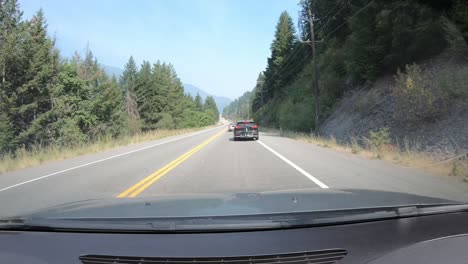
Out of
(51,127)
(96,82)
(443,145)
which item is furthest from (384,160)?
(96,82)

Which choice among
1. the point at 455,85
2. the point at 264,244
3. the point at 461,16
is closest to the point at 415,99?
the point at 455,85

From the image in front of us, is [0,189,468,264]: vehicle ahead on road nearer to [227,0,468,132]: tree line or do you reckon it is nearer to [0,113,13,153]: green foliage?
[227,0,468,132]: tree line

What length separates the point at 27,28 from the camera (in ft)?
128

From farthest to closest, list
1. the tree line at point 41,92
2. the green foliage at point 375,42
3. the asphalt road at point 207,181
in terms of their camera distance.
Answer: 1. the tree line at point 41,92
2. the green foliage at point 375,42
3. the asphalt road at point 207,181

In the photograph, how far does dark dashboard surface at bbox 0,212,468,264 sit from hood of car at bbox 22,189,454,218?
349 mm

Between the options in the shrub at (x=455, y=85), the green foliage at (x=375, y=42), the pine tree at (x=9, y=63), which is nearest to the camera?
the shrub at (x=455, y=85)

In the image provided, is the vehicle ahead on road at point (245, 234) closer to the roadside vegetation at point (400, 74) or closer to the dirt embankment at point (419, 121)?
the roadside vegetation at point (400, 74)

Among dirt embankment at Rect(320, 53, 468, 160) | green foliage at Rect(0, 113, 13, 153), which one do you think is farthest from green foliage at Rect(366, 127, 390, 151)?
green foliage at Rect(0, 113, 13, 153)

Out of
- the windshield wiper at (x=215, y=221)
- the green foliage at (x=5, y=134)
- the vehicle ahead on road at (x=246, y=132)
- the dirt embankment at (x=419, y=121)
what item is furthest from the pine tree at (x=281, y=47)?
the windshield wiper at (x=215, y=221)

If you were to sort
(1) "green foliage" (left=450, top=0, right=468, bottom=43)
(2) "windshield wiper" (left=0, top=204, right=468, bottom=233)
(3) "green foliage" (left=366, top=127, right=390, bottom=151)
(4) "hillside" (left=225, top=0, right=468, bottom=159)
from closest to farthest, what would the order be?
(2) "windshield wiper" (left=0, top=204, right=468, bottom=233) < (3) "green foliage" (left=366, top=127, right=390, bottom=151) < (4) "hillside" (left=225, top=0, right=468, bottom=159) < (1) "green foliage" (left=450, top=0, right=468, bottom=43)

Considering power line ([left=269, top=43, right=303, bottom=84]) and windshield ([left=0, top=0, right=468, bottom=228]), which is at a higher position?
power line ([left=269, top=43, right=303, bottom=84])

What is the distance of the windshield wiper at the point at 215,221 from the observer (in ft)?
10.2

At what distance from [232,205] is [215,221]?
Answer: 66 cm

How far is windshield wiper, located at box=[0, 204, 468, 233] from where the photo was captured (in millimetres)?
3105
